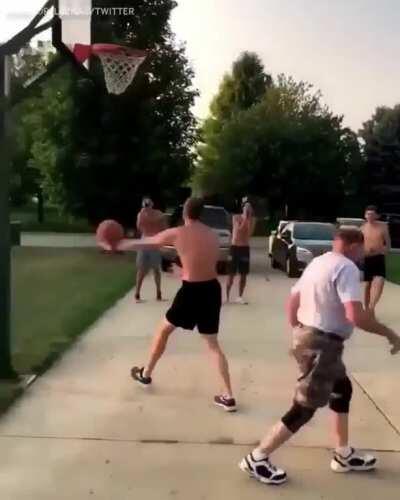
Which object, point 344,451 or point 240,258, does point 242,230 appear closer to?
point 240,258

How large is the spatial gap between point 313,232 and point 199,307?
15923 mm

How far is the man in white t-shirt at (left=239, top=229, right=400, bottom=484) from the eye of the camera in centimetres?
508

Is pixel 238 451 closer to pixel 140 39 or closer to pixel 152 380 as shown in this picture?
pixel 152 380

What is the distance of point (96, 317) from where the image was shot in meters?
12.0

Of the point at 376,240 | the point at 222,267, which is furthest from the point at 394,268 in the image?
the point at 376,240

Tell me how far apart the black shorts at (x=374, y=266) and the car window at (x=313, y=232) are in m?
8.73

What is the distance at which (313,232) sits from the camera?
22.6 meters

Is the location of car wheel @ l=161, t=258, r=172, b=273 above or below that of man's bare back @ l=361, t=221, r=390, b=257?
below

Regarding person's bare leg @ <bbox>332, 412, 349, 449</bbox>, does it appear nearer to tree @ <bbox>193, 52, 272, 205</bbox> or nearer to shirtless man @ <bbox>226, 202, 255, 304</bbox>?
shirtless man @ <bbox>226, 202, 255, 304</bbox>

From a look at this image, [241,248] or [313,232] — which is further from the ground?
[241,248]

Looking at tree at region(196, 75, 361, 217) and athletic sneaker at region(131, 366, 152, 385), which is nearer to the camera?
athletic sneaker at region(131, 366, 152, 385)

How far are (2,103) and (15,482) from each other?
11.8ft

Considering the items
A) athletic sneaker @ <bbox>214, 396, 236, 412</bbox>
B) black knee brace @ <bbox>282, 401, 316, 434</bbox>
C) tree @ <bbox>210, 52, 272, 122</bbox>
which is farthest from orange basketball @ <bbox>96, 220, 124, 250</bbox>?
tree @ <bbox>210, 52, 272, 122</bbox>

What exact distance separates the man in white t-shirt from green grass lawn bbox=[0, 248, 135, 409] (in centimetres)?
266
